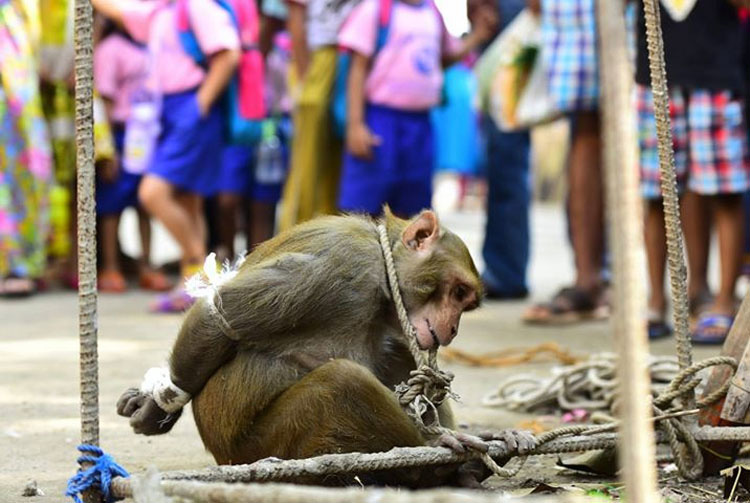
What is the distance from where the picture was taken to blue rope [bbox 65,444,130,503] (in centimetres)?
294

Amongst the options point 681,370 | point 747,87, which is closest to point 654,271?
point 747,87

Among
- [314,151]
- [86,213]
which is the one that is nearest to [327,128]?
[314,151]

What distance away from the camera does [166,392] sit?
3338 millimetres

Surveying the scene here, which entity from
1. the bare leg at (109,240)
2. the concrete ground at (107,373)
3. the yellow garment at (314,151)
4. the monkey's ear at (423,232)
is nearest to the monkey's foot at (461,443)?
the monkey's ear at (423,232)

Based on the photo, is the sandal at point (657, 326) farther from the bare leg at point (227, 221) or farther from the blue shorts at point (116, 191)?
the blue shorts at point (116, 191)

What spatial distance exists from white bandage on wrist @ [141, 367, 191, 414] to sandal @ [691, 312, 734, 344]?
10.2 feet

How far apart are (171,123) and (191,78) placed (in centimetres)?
29

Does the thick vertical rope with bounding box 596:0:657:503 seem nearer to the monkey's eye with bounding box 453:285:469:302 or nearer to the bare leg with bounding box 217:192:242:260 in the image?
the monkey's eye with bounding box 453:285:469:302

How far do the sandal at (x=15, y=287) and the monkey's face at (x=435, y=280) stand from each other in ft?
15.8

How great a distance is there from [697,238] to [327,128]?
228 centimetres

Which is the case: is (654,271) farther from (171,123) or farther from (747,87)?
(171,123)

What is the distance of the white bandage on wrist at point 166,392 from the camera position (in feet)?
10.9

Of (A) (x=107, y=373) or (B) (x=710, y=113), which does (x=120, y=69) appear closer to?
(A) (x=107, y=373)

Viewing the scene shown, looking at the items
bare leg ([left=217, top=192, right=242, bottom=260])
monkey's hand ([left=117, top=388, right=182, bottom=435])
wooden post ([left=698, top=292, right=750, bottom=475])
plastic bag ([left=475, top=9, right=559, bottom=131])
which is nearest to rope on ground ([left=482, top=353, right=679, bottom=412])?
wooden post ([left=698, top=292, right=750, bottom=475])
